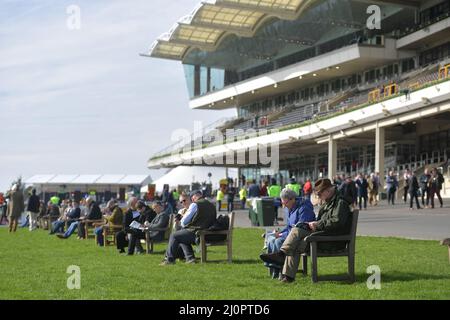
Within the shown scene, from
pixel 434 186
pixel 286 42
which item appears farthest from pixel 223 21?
pixel 434 186

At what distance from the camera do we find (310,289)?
8.14 metres

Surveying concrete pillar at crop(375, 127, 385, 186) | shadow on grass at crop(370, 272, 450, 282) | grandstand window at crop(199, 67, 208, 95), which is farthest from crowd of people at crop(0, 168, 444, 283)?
grandstand window at crop(199, 67, 208, 95)

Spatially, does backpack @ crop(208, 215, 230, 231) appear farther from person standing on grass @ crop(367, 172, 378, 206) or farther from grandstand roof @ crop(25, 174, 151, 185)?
grandstand roof @ crop(25, 174, 151, 185)

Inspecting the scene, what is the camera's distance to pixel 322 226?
8.75m

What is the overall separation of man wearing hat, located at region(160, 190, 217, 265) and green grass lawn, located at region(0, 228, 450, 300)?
0.93 ft

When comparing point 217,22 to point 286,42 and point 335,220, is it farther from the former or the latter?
point 335,220

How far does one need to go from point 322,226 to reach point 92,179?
207 ft

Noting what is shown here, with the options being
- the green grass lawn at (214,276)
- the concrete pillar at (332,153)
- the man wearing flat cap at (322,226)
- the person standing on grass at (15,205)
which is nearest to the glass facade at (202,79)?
the concrete pillar at (332,153)

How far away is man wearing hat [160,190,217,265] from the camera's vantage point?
11492 millimetres

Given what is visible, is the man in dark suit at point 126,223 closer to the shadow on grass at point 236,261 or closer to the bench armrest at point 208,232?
the shadow on grass at point 236,261

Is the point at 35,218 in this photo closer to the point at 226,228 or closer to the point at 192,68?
the point at 226,228

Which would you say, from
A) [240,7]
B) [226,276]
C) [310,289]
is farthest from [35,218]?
[240,7]

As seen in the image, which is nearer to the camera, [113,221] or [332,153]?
[113,221]

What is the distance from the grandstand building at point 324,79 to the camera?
43.0m
